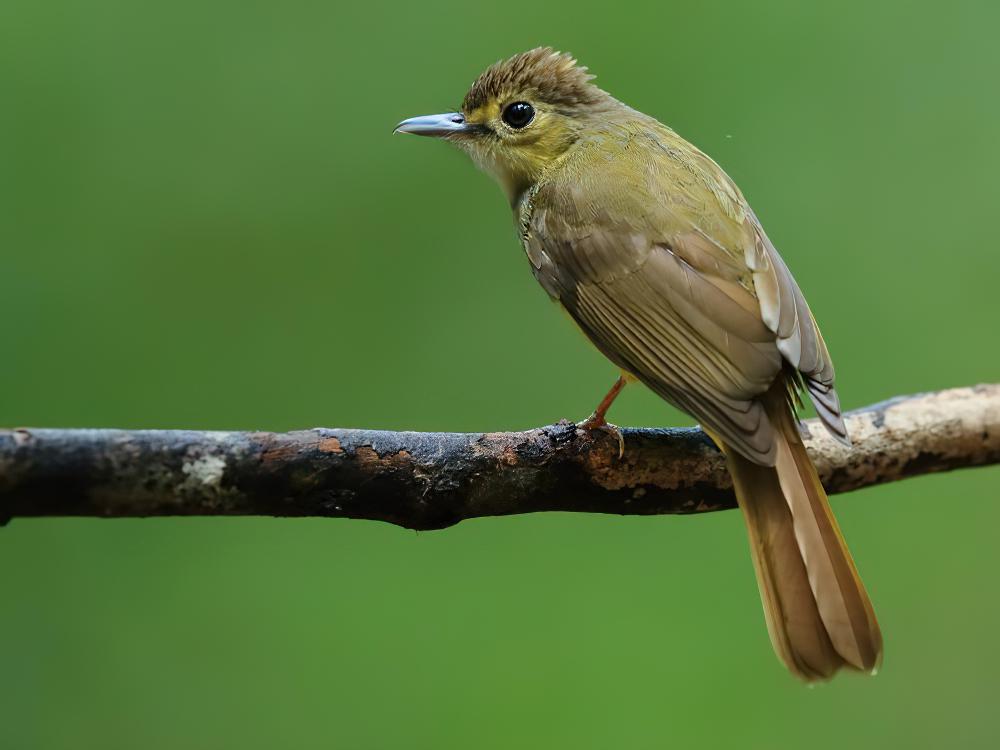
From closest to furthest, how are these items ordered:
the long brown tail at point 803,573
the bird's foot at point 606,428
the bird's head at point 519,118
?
the long brown tail at point 803,573 < the bird's foot at point 606,428 < the bird's head at point 519,118

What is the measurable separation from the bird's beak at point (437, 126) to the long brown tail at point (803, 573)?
4.13 feet

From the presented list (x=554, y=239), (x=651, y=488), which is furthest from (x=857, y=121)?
(x=651, y=488)

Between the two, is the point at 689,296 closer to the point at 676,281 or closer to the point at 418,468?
the point at 676,281

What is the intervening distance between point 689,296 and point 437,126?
1002 millimetres

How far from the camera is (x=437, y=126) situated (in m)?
3.13

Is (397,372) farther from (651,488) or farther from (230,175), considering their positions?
(651,488)

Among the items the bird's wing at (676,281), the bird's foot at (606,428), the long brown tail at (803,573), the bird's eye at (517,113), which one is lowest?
the long brown tail at (803,573)

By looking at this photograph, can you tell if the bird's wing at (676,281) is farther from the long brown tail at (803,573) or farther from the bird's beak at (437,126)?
the bird's beak at (437,126)

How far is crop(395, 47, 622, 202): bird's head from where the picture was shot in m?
3.07

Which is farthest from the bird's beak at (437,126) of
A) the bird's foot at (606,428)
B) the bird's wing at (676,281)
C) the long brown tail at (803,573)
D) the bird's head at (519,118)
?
the long brown tail at (803,573)

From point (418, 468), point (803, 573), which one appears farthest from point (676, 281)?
point (418, 468)

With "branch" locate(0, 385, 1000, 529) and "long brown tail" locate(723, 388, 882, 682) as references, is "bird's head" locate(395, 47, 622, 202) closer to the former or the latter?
"branch" locate(0, 385, 1000, 529)

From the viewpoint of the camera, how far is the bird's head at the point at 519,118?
3074 millimetres

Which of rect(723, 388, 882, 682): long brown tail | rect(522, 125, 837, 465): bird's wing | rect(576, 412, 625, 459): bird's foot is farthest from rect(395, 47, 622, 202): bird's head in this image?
rect(723, 388, 882, 682): long brown tail
